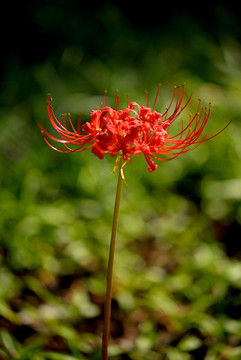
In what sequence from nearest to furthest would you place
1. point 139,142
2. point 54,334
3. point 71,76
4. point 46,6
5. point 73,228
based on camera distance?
point 139,142 → point 54,334 → point 73,228 → point 71,76 → point 46,6

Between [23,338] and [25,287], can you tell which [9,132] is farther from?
[23,338]

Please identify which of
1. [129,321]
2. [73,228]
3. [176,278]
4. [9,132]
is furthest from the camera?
[9,132]

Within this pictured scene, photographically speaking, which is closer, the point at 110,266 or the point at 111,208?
the point at 110,266

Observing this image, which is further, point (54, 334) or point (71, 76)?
point (71, 76)

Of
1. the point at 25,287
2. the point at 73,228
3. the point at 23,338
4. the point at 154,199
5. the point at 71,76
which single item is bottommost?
the point at 23,338

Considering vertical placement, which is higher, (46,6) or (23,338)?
(46,6)

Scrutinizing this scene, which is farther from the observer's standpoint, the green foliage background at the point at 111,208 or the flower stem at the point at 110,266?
the green foliage background at the point at 111,208

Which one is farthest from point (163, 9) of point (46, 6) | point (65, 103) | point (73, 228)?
point (73, 228)

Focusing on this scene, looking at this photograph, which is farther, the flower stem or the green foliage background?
the green foliage background
